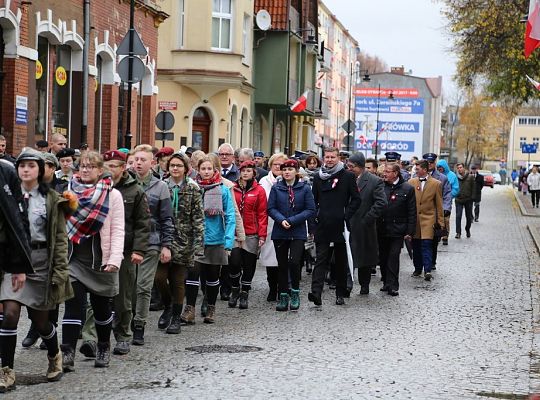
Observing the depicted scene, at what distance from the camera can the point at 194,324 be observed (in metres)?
11.7

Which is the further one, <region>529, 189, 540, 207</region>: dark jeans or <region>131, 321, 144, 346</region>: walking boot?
<region>529, 189, 540, 207</region>: dark jeans

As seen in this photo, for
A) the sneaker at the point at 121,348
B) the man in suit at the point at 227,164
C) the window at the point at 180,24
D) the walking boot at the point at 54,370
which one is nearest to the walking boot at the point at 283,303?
the man in suit at the point at 227,164

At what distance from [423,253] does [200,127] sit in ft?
78.7

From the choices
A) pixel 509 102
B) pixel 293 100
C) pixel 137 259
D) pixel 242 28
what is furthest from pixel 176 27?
pixel 137 259

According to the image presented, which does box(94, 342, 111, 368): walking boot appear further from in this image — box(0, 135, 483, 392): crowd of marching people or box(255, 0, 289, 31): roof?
box(255, 0, 289, 31): roof

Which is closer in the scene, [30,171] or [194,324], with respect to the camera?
[30,171]

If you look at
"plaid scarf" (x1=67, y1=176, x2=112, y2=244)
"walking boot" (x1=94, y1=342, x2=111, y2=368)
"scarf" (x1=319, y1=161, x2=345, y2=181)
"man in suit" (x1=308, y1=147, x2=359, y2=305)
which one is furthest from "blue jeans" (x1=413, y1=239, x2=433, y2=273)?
"plaid scarf" (x1=67, y1=176, x2=112, y2=244)

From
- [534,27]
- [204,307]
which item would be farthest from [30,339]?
[534,27]

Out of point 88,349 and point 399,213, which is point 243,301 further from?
point 88,349

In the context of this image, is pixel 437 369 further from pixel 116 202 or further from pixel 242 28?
pixel 242 28

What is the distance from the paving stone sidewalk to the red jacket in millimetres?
979

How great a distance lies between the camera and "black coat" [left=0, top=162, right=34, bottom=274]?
7586mm

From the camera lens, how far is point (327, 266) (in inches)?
549

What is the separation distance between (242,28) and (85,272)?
32131mm
